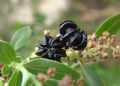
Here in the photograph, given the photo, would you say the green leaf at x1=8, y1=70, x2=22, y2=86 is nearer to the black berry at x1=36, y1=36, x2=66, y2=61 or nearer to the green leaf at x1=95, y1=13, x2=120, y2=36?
the black berry at x1=36, y1=36, x2=66, y2=61

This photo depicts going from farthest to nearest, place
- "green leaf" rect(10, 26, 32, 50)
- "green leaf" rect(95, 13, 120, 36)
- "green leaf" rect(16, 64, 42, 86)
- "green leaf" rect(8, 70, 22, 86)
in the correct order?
"green leaf" rect(10, 26, 32, 50) → "green leaf" rect(95, 13, 120, 36) → "green leaf" rect(8, 70, 22, 86) → "green leaf" rect(16, 64, 42, 86)

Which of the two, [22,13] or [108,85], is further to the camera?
[22,13]

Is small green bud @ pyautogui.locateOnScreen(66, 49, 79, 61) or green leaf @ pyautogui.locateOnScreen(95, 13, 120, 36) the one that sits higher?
green leaf @ pyautogui.locateOnScreen(95, 13, 120, 36)

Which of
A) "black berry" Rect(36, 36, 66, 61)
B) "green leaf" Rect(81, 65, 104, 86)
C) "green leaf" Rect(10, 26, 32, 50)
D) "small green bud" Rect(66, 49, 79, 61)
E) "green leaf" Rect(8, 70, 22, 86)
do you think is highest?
"green leaf" Rect(10, 26, 32, 50)

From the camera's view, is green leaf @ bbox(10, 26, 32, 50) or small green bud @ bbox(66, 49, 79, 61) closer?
small green bud @ bbox(66, 49, 79, 61)

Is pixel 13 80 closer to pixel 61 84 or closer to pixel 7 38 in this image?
pixel 61 84

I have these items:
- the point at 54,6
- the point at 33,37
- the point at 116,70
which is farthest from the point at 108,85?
the point at 54,6

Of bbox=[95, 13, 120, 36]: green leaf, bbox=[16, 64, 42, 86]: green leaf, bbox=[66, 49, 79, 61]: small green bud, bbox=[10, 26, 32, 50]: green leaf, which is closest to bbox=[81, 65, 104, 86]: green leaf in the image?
bbox=[66, 49, 79, 61]: small green bud
